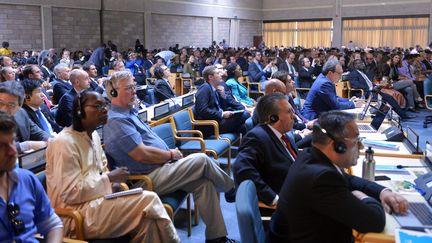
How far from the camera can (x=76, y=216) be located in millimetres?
2305

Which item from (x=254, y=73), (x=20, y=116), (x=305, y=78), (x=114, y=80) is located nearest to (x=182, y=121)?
(x=114, y=80)

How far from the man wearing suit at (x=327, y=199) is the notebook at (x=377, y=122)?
204cm

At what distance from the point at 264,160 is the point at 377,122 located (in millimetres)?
1839

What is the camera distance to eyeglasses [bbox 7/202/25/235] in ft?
5.91

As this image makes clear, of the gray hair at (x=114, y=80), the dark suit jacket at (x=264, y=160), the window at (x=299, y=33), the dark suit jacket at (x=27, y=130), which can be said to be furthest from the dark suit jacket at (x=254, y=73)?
the window at (x=299, y=33)

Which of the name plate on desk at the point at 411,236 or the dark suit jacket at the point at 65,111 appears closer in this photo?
the name plate on desk at the point at 411,236

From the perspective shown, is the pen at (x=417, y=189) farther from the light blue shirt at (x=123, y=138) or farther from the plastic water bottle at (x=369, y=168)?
the light blue shirt at (x=123, y=138)

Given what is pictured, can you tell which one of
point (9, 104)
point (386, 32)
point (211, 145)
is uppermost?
point (386, 32)

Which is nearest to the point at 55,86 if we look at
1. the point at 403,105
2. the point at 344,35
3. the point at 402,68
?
the point at 403,105

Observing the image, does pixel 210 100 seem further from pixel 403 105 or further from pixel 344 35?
pixel 344 35

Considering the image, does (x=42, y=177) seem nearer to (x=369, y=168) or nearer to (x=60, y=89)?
(x=369, y=168)

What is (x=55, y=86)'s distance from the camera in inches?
220

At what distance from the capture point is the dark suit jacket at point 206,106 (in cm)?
523

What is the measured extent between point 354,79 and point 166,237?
296 inches
